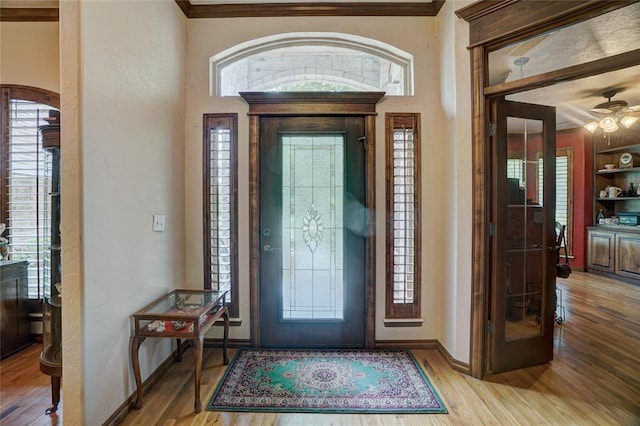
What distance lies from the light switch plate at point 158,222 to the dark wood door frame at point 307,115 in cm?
74

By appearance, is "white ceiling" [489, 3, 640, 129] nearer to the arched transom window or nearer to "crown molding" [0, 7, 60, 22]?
the arched transom window

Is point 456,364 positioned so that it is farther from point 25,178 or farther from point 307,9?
point 25,178

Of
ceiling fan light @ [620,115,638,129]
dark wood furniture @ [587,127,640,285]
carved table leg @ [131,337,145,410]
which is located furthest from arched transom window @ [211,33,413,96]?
dark wood furniture @ [587,127,640,285]

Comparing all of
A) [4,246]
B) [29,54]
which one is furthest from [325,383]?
[29,54]

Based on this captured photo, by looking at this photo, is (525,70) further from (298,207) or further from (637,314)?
(637,314)

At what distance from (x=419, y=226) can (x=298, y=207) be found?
1165 mm

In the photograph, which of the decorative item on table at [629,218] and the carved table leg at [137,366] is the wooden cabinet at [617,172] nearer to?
the decorative item on table at [629,218]

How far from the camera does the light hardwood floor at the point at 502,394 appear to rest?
1877 mm

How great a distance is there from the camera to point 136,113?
205 cm

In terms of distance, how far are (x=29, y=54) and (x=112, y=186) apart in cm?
220

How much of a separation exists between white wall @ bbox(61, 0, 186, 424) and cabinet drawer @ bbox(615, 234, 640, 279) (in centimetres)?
699

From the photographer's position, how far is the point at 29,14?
106 inches

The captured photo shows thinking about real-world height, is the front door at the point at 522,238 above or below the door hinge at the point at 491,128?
Answer: below

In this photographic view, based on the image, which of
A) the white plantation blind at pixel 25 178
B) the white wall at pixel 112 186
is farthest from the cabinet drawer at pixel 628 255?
the white plantation blind at pixel 25 178
